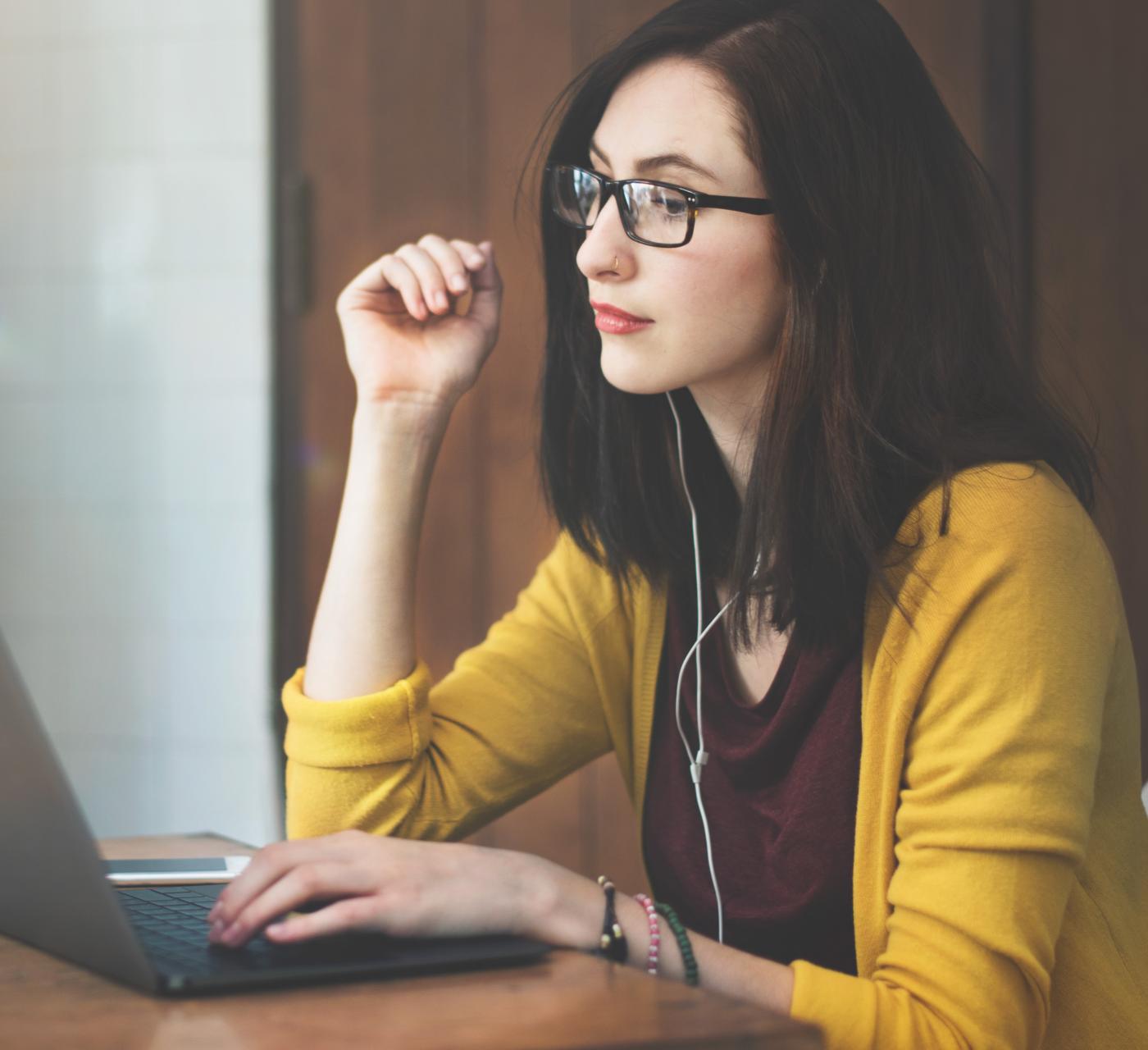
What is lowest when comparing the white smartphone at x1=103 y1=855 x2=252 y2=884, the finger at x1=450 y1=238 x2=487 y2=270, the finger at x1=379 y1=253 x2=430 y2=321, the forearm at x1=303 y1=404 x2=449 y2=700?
the white smartphone at x1=103 y1=855 x2=252 y2=884

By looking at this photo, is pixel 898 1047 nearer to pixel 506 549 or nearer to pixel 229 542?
pixel 506 549

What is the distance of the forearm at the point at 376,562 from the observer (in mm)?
1183

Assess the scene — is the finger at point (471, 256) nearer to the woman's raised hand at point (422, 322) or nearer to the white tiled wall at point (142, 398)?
the woman's raised hand at point (422, 322)

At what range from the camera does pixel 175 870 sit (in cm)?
100

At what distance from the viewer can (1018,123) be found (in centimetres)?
220

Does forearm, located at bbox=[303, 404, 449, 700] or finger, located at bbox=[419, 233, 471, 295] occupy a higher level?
finger, located at bbox=[419, 233, 471, 295]

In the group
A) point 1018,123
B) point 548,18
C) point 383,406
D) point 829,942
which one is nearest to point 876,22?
point 383,406

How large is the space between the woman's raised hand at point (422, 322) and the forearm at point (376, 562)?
0.12ft

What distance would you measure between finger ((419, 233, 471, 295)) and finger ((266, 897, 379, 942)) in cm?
72

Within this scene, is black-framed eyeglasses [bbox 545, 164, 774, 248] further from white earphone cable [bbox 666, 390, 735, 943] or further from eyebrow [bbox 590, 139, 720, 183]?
white earphone cable [bbox 666, 390, 735, 943]

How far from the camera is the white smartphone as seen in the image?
37.7 inches

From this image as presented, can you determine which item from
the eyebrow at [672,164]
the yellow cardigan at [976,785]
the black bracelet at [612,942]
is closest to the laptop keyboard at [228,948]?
the black bracelet at [612,942]

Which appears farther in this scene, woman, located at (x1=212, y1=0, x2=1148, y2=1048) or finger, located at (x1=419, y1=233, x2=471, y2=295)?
finger, located at (x1=419, y1=233, x2=471, y2=295)

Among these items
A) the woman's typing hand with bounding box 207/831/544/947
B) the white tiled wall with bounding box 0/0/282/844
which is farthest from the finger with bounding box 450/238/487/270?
the white tiled wall with bounding box 0/0/282/844
